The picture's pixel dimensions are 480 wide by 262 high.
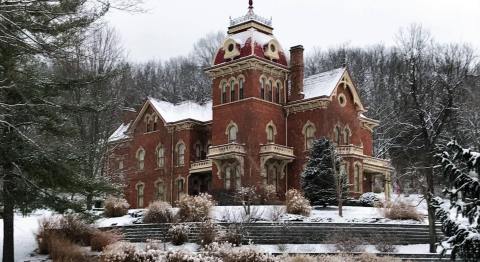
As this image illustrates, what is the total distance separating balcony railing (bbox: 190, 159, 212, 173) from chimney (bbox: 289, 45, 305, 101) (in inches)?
276

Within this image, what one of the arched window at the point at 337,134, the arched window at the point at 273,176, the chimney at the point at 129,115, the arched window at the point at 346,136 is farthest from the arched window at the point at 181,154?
the arched window at the point at 346,136

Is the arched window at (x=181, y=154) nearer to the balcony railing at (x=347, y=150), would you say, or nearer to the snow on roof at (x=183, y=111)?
the snow on roof at (x=183, y=111)

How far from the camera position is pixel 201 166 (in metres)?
42.2

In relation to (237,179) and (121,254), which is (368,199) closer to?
(237,179)

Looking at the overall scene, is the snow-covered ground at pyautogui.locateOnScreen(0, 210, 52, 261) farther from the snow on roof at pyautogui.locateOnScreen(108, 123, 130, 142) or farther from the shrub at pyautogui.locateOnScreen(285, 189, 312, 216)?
the snow on roof at pyautogui.locateOnScreen(108, 123, 130, 142)

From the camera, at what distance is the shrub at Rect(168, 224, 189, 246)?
24.9 meters

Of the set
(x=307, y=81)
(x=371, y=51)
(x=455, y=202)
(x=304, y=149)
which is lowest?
(x=455, y=202)

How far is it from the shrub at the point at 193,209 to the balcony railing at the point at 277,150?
10940 millimetres

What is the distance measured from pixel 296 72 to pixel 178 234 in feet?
63.1

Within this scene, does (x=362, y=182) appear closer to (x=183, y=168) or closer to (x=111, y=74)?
(x=183, y=168)

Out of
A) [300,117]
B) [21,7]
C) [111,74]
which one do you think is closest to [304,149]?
[300,117]

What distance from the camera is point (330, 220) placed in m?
28.6

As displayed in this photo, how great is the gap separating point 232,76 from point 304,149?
6672mm

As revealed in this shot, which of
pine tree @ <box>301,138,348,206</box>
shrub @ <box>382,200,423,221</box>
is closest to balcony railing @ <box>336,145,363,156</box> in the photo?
pine tree @ <box>301,138,348,206</box>
